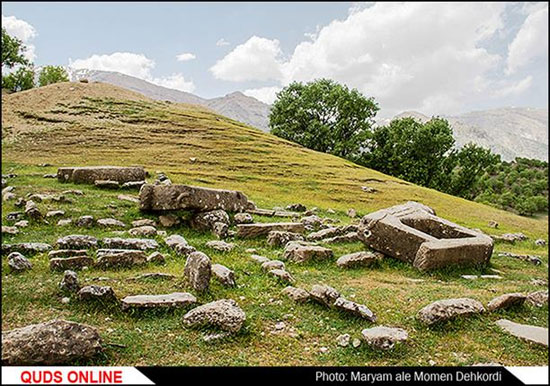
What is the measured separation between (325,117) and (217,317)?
59.3 m

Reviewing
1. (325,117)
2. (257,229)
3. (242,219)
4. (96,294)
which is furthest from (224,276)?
(325,117)

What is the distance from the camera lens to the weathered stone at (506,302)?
283 inches

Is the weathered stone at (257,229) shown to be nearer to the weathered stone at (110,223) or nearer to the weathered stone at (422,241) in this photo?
the weathered stone at (422,241)

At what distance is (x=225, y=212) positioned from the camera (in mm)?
15172

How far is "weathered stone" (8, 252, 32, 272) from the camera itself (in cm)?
787

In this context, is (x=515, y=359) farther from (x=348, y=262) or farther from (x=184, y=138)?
(x=184, y=138)

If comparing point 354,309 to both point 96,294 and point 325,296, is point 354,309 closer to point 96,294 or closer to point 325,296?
point 325,296

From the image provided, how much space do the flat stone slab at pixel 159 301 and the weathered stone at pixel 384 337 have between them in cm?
293

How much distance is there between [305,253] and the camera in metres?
10.7

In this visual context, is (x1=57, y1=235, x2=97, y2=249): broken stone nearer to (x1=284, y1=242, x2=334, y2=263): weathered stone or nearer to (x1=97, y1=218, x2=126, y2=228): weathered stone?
(x1=97, y1=218, x2=126, y2=228): weathered stone

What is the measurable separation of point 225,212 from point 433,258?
7.62m

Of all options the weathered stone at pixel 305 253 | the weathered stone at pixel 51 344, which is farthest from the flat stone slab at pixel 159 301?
the weathered stone at pixel 305 253

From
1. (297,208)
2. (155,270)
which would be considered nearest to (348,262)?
(155,270)

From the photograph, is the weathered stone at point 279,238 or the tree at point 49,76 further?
the tree at point 49,76
